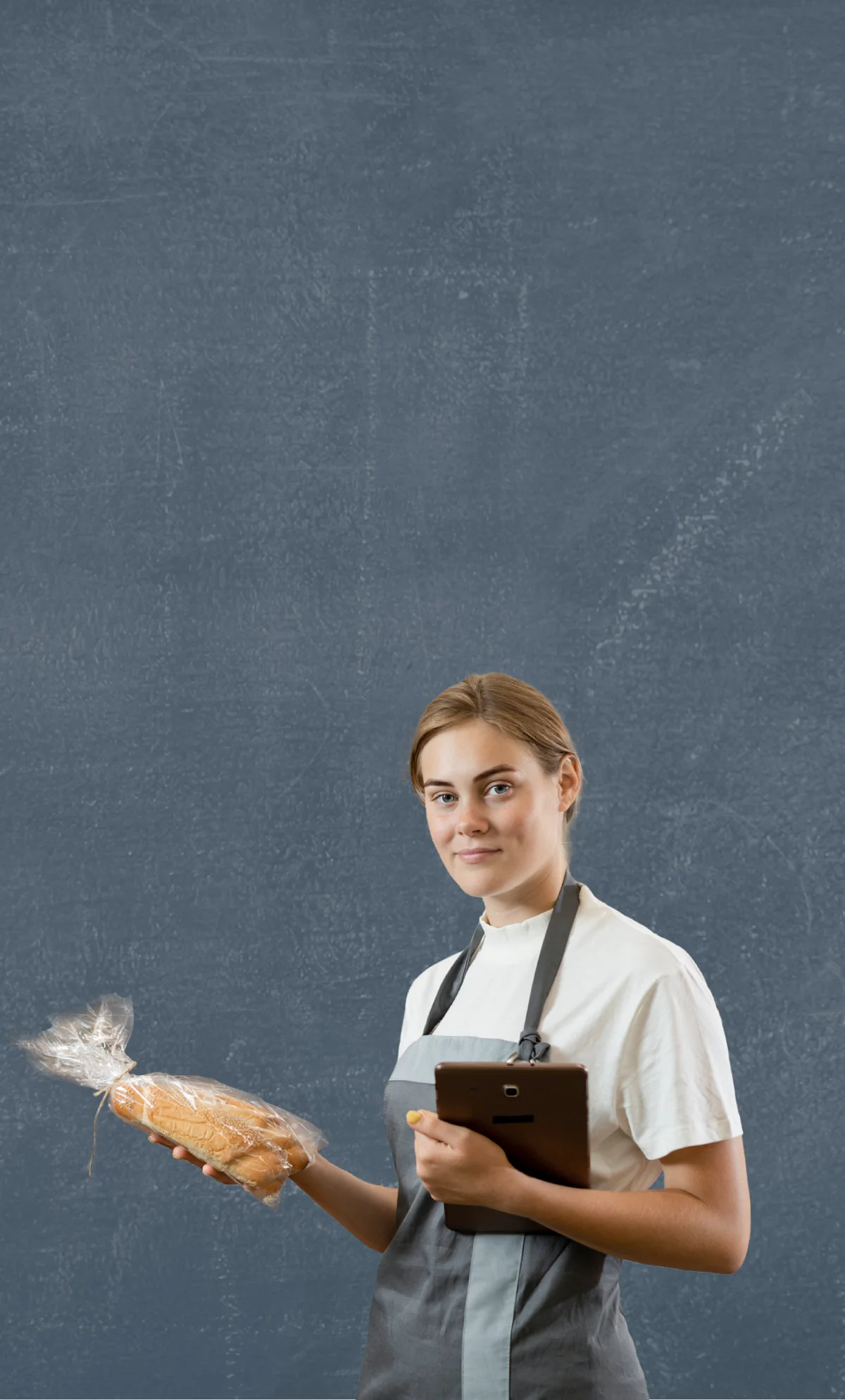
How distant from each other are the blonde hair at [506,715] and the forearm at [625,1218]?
0.41m

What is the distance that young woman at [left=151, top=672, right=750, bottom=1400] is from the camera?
1.15 meters

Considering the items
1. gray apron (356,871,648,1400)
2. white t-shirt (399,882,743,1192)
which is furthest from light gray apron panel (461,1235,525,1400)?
white t-shirt (399,882,743,1192)

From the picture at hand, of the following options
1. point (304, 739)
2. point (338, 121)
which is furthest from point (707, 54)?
point (304, 739)

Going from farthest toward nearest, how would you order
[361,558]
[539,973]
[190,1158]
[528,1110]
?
1. [361,558]
2. [190,1158]
3. [539,973]
4. [528,1110]

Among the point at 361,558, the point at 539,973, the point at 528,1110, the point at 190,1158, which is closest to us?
the point at 528,1110

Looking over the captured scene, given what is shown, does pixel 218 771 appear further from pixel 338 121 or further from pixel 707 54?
pixel 707 54

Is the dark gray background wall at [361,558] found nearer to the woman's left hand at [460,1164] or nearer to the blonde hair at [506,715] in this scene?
the blonde hair at [506,715]

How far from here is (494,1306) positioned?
119cm

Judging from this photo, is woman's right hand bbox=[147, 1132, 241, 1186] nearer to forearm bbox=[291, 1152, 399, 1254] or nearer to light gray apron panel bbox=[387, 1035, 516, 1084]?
forearm bbox=[291, 1152, 399, 1254]

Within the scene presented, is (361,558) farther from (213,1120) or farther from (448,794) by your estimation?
(213,1120)

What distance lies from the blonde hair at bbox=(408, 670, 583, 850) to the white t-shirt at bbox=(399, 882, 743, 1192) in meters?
0.19

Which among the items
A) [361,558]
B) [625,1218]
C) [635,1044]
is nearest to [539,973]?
[635,1044]

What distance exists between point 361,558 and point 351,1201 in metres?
1.31

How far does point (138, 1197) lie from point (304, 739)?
88 centimetres
